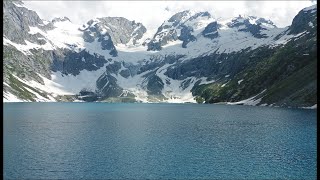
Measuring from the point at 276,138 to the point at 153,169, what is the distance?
2279 inches

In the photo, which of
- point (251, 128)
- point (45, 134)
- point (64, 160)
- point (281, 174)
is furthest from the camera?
point (251, 128)

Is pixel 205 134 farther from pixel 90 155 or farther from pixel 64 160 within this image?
pixel 64 160

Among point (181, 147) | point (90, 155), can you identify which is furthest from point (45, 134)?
point (181, 147)

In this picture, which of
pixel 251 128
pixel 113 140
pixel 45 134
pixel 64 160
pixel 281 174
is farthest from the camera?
pixel 251 128

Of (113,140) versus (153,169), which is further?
(113,140)

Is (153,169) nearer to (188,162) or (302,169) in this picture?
(188,162)

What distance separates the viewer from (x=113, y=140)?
378 ft

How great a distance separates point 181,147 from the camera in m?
103

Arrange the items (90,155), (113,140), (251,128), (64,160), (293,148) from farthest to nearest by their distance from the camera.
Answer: (251,128), (113,140), (293,148), (90,155), (64,160)

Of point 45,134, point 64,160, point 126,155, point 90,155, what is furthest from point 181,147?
point 45,134

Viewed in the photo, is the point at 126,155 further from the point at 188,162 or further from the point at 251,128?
the point at 251,128

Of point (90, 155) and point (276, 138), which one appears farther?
point (276, 138)

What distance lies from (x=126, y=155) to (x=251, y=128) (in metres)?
73.2

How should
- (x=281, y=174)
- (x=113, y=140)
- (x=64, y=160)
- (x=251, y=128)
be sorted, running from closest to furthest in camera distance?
(x=281, y=174) → (x=64, y=160) → (x=113, y=140) → (x=251, y=128)
